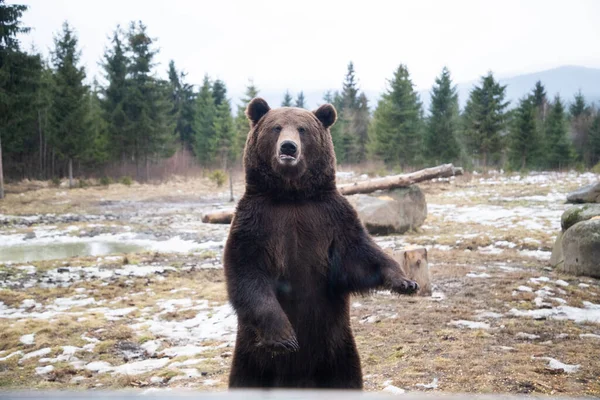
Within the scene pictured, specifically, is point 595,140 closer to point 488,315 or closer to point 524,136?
point 524,136

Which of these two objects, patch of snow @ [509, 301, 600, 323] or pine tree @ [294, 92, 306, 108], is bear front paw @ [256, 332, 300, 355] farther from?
pine tree @ [294, 92, 306, 108]

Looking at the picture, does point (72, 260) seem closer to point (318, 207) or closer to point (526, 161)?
point (318, 207)

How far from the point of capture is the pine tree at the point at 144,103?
3253 centimetres

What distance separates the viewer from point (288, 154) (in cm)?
285

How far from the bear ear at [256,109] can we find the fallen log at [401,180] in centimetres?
860

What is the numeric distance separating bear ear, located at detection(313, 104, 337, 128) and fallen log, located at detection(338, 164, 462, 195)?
8.51 metres

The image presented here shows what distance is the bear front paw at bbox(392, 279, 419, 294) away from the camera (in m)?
2.68

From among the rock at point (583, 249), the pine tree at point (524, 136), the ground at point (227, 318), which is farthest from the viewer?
the pine tree at point (524, 136)

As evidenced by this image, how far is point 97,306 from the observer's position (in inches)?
249

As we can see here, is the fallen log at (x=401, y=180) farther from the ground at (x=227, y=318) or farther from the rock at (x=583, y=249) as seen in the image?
the rock at (x=583, y=249)

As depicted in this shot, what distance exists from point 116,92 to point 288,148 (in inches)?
1329

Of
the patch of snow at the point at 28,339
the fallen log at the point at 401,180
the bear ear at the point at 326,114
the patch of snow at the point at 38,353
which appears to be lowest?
the patch of snow at the point at 38,353

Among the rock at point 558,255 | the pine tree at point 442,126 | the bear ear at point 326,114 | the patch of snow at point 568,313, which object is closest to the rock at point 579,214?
the rock at point 558,255

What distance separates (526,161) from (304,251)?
1526 inches
